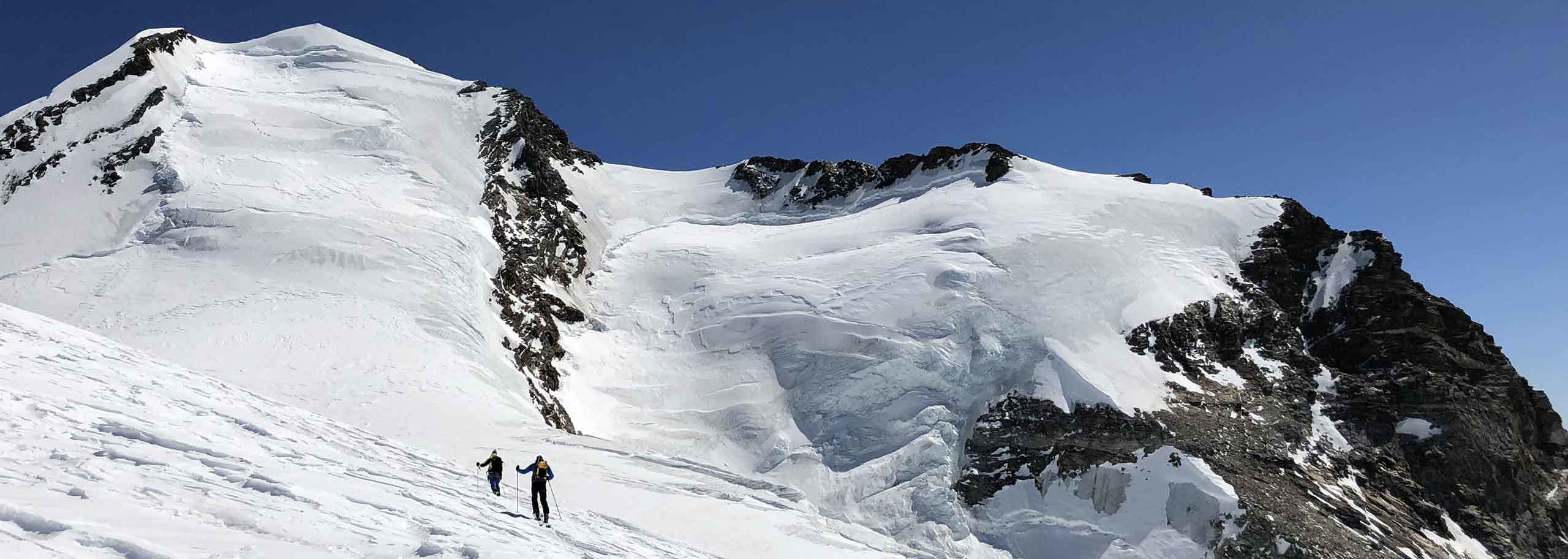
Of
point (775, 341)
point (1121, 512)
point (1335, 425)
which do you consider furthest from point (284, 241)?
point (1335, 425)

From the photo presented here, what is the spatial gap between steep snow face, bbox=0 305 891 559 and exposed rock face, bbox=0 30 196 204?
29.1 metres

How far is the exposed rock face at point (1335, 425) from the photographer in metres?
37.5

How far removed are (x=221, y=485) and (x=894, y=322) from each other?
3625cm

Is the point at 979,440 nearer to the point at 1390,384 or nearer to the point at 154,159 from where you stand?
the point at 1390,384

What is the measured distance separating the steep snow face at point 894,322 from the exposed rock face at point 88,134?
23.5 meters

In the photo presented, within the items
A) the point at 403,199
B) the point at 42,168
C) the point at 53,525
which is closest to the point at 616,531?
the point at 53,525

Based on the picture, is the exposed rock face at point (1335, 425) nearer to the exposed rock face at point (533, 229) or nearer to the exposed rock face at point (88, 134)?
the exposed rock face at point (533, 229)

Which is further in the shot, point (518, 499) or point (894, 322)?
point (894, 322)

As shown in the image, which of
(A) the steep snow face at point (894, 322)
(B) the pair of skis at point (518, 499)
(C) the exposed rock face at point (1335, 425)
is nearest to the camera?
(B) the pair of skis at point (518, 499)

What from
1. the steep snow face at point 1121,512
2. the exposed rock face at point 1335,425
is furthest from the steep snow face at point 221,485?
the exposed rock face at point 1335,425

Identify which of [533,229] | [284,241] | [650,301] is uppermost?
[533,229]

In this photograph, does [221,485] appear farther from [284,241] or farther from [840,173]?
[840,173]

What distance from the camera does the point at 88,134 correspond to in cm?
5078

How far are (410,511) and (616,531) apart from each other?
6716 mm
